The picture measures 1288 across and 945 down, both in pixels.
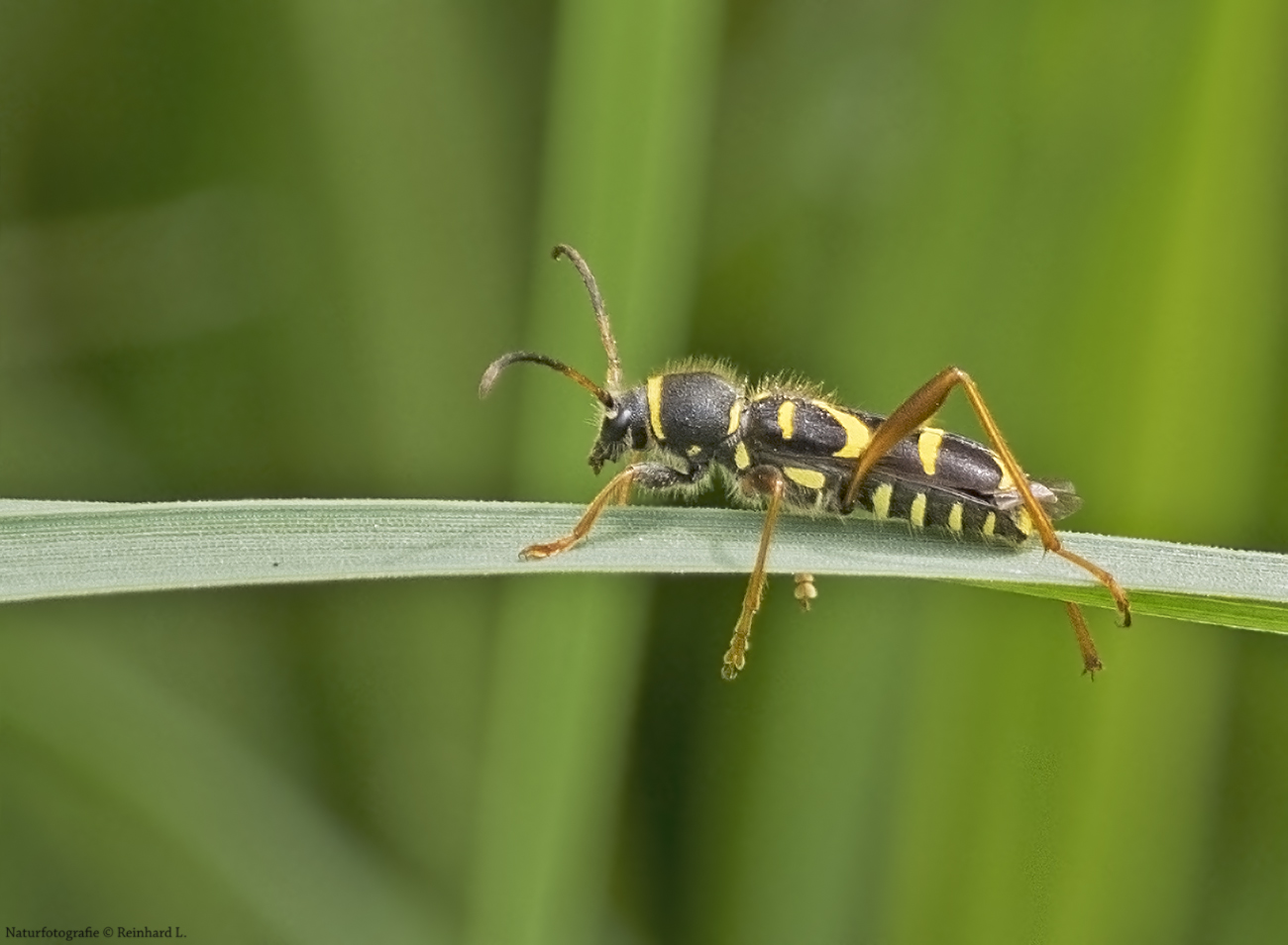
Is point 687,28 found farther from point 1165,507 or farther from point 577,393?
point 1165,507

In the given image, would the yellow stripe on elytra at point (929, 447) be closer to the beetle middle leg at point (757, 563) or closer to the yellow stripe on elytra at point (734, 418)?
the beetle middle leg at point (757, 563)

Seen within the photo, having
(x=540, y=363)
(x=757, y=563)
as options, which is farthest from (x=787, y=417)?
(x=757, y=563)

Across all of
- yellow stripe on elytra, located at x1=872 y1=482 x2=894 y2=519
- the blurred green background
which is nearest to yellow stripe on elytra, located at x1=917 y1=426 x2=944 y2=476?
yellow stripe on elytra, located at x1=872 y1=482 x2=894 y2=519

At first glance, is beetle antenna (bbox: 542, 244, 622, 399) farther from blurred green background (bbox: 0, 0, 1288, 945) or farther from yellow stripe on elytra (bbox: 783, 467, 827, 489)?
yellow stripe on elytra (bbox: 783, 467, 827, 489)

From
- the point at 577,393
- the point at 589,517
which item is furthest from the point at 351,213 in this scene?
the point at 589,517

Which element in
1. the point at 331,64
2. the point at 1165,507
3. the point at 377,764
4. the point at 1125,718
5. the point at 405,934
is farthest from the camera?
the point at 331,64

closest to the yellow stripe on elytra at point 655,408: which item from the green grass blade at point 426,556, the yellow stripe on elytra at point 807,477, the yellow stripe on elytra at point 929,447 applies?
the yellow stripe on elytra at point 807,477
